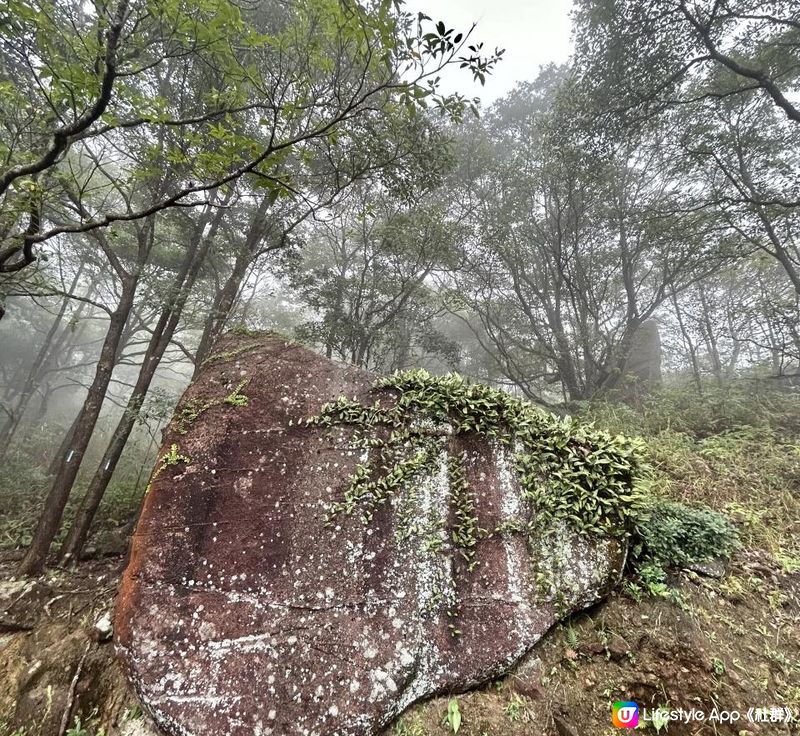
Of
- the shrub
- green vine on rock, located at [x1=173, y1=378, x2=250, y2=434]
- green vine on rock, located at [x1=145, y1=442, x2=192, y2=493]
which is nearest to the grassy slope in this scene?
the shrub

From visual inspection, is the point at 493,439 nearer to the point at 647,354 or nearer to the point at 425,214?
the point at 425,214

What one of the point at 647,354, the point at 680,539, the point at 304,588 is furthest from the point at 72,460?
the point at 647,354

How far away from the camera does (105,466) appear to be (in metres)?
5.55

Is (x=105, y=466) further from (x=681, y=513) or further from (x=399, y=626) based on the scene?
(x=681, y=513)

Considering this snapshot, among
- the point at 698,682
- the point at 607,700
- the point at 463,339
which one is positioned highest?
the point at 463,339

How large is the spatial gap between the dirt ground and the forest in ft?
0.10

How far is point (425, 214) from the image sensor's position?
8.83m

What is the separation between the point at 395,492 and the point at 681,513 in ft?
9.71

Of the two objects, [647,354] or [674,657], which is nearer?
[674,657]

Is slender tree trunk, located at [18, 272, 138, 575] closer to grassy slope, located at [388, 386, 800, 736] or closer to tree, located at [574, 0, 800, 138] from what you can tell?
grassy slope, located at [388, 386, 800, 736]

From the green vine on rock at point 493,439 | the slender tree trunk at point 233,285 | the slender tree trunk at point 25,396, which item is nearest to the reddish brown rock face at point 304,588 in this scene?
the green vine on rock at point 493,439

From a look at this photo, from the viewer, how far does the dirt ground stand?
2436mm

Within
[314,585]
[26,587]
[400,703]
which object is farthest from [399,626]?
[26,587]

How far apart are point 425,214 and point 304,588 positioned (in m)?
8.45
